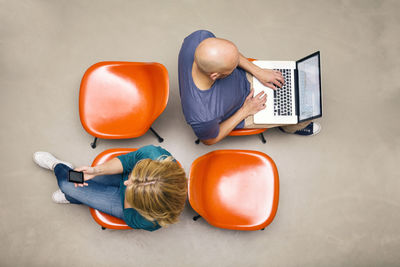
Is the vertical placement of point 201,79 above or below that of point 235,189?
above

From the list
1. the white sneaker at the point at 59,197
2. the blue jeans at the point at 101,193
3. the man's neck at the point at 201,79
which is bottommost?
the white sneaker at the point at 59,197

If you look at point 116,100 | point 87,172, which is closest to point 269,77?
point 116,100

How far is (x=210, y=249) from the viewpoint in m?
2.49

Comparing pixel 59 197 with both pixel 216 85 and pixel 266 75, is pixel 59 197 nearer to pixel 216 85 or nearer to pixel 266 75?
pixel 216 85

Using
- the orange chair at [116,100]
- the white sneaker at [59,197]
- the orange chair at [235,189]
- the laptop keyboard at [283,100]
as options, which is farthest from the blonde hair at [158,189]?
the white sneaker at [59,197]

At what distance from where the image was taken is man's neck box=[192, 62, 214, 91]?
5.41 feet

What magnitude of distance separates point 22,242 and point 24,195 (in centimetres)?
41

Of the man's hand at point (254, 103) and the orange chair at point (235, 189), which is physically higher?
the man's hand at point (254, 103)

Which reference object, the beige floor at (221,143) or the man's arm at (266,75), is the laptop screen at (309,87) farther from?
the beige floor at (221,143)

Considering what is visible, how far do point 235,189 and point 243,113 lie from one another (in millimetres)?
567

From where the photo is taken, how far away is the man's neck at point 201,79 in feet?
5.41

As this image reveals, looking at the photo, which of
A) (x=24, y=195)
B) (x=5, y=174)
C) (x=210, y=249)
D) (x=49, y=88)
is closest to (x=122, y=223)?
(x=210, y=249)

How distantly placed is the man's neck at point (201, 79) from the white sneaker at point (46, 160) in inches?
57.7

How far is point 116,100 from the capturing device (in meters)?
2.16
